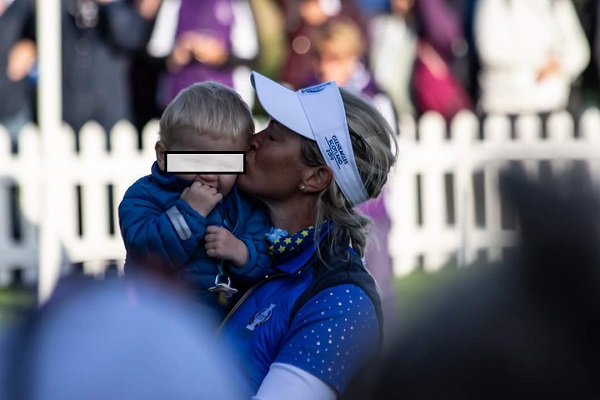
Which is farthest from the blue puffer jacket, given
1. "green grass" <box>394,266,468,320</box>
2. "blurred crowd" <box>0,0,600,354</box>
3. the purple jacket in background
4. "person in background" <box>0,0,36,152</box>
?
"person in background" <box>0,0,36,152</box>

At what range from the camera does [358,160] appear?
7.01 ft

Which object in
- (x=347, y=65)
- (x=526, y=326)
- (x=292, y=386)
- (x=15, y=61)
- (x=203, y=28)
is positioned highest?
(x=203, y=28)

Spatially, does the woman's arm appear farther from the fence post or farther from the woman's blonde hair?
the fence post

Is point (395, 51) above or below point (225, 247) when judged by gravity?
above

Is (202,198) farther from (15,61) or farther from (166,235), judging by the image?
(15,61)

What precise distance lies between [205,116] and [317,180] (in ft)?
0.83

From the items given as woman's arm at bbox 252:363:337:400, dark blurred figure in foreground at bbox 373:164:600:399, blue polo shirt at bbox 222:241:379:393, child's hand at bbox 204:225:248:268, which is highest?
child's hand at bbox 204:225:248:268

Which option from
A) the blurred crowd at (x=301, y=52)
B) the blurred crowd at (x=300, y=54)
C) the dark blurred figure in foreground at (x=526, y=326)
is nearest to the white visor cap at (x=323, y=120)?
the dark blurred figure in foreground at (x=526, y=326)

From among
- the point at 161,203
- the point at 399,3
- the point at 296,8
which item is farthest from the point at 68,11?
the point at 161,203

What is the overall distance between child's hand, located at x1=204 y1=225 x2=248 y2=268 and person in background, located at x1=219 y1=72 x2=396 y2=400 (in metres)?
0.07

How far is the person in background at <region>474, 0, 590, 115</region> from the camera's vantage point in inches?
323

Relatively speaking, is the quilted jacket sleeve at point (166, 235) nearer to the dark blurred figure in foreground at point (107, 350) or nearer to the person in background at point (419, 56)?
the dark blurred figure in foreground at point (107, 350)

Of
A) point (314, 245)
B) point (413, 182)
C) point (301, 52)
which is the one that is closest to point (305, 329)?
point (314, 245)

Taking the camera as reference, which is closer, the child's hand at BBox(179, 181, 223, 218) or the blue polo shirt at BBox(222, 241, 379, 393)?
the blue polo shirt at BBox(222, 241, 379, 393)
